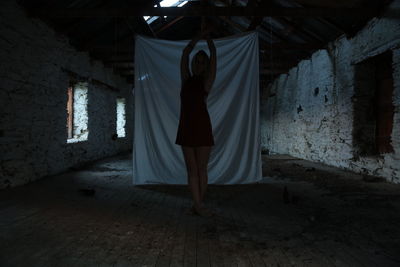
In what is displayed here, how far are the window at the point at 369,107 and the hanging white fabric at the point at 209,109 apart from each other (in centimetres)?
239

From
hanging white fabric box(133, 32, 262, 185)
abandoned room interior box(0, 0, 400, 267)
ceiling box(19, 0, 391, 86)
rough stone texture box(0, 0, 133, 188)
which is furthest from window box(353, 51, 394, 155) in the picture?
rough stone texture box(0, 0, 133, 188)

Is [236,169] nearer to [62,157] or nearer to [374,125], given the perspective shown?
[374,125]

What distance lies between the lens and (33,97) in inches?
157

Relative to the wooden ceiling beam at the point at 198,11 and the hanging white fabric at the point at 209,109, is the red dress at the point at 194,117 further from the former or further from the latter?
the wooden ceiling beam at the point at 198,11

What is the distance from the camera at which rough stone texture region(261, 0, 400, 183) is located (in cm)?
396

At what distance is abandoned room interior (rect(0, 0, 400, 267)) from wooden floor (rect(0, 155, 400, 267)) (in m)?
0.02

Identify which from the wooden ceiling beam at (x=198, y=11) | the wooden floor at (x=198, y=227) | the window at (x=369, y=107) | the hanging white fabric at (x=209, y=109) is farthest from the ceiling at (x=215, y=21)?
the wooden floor at (x=198, y=227)

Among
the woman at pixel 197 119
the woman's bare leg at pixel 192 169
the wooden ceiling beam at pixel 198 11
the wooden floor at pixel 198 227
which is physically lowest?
the wooden floor at pixel 198 227

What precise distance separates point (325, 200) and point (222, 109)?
1.74m

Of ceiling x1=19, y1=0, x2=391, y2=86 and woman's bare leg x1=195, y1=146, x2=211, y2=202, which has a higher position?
ceiling x1=19, y1=0, x2=391, y2=86

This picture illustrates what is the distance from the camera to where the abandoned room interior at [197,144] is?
70.3 inches

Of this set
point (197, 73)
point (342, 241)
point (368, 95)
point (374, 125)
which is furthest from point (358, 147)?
point (197, 73)

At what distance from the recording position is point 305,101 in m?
7.20

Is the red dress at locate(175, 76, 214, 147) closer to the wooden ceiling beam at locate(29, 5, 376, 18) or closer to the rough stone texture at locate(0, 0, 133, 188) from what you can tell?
the wooden ceiling beam at locate(29, 5, 376, 18)
